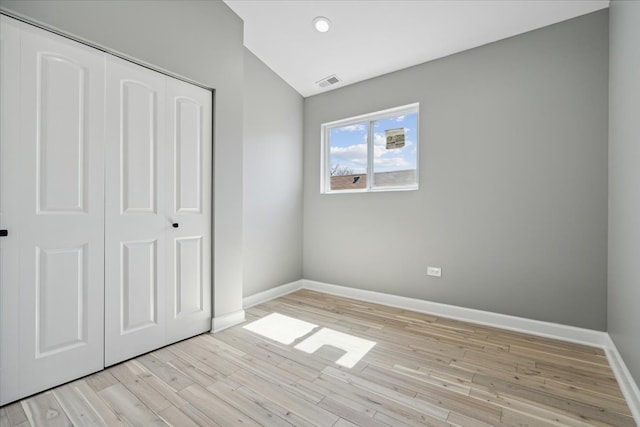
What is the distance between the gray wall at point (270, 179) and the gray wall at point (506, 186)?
964 mm

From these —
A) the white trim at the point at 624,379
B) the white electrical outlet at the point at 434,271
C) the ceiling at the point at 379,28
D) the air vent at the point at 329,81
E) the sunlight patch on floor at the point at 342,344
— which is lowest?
the sunlight patch on floor at the point at 342,344

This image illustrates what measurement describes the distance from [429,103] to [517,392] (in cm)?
272

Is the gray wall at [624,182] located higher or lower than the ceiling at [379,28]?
lower

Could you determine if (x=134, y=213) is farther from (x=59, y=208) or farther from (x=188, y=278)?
(x=188, y=278)

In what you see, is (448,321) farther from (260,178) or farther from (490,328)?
(260,178)

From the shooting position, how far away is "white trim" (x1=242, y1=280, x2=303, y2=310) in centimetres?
341

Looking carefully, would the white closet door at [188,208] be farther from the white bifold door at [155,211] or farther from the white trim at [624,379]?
the white trim at [624,379]

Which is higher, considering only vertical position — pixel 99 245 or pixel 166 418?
pixel 99 245

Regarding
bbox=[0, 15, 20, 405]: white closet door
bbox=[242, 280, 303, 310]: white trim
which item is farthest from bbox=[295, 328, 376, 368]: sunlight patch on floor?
bbox=[0, 15, 20, 405]: white closet door

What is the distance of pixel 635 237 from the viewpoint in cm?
173

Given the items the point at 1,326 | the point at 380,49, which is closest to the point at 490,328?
the point at 380,49

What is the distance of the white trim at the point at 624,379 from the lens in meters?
1.62

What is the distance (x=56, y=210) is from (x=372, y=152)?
122 inches

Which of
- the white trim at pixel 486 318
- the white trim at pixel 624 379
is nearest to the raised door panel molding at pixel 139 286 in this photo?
the white trim at pixel 486 318
